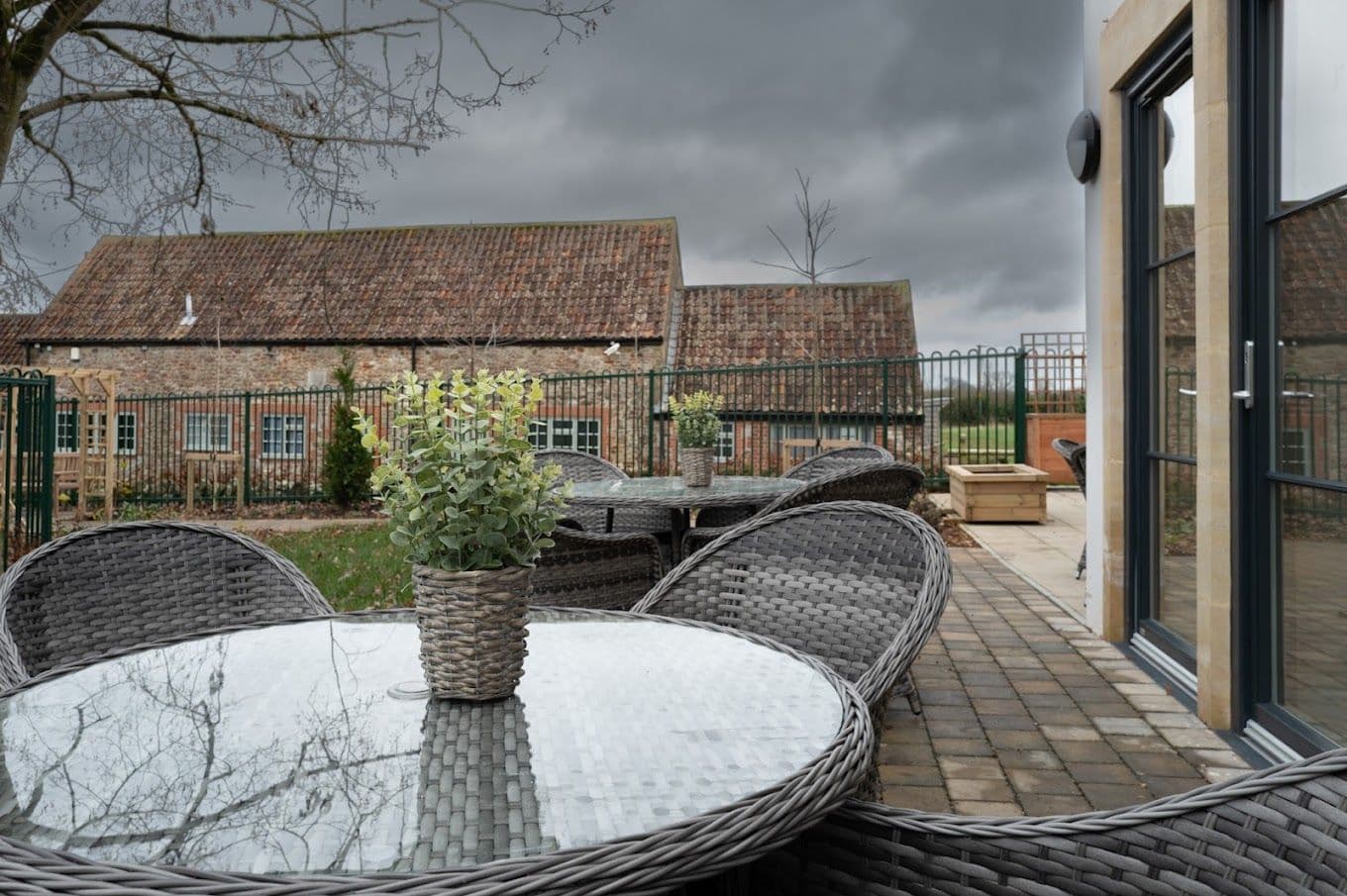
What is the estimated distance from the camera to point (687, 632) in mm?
1785

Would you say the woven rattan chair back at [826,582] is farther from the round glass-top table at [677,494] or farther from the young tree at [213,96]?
the young tree at [213,96]

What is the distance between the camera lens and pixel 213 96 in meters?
6.39

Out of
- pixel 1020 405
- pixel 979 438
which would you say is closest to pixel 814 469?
pixel 1020 405

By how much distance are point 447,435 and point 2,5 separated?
5.20 meters

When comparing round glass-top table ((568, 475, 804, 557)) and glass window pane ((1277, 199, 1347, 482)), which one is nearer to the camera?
glass window pane ((1277, 199, 1347, 482))

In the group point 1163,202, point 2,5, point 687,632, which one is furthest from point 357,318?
point 687,632

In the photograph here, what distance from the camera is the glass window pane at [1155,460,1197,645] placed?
351 centimetres

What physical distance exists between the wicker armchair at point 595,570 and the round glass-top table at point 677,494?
1.03 ft

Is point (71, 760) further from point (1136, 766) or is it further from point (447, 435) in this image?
point (1136, 766)

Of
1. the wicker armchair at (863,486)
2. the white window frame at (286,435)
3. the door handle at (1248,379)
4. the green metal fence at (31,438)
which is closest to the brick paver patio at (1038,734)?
the wicker armchair at (863,486)

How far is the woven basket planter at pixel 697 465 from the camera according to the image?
Answer: 441 centimetres

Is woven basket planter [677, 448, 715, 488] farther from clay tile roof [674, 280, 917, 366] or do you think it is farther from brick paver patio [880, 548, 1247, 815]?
clay tile roof [674, 280, 917, 366]

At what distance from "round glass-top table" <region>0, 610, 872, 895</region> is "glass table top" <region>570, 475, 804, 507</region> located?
2125 mm

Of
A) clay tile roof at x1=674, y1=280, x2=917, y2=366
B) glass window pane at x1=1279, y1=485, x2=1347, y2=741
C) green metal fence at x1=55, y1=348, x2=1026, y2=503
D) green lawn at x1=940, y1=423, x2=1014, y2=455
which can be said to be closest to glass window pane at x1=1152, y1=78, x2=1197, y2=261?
glass window pane at x1=1279, y1=485, x2=1347, y2=741
